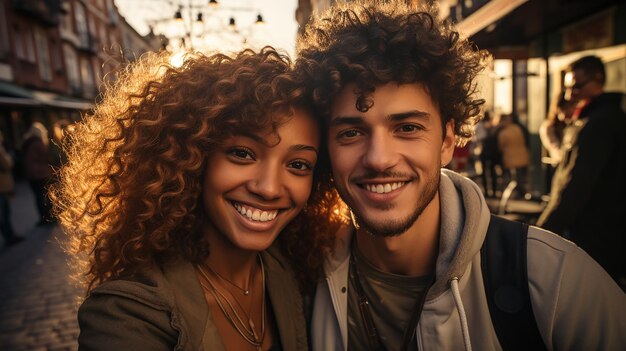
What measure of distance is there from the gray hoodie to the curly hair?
1.83ft

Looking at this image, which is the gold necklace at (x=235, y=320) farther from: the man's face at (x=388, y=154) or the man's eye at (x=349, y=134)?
the man's eye at (x=349, y=134)

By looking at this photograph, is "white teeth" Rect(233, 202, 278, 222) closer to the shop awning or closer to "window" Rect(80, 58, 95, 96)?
the shop awning

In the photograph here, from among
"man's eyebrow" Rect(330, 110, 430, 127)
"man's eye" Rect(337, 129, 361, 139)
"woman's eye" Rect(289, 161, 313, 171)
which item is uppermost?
"man's eyebrow" Rect(330, 110, 430, 127)

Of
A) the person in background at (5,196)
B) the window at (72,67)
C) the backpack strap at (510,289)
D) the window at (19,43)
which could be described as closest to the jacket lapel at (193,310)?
the backpack strap at (510,289)

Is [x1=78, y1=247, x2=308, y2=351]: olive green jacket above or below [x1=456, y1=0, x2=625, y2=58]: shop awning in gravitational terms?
below

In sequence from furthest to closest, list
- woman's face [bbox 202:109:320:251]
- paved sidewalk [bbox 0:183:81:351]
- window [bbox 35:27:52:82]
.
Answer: window [bbox 35:27:52:82] < paved sidewalk [bbox 0:183:81:351] < woman's face [bbox 202:109:320:251]

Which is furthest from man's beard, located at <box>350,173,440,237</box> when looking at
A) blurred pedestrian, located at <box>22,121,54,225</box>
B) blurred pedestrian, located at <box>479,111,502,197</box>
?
blurred pedestrian, located at <box>22,121,54,225</box>

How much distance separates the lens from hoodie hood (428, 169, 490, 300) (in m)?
1.86

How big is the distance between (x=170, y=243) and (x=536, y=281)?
5.17 feet

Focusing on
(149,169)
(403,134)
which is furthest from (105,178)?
(403,134)

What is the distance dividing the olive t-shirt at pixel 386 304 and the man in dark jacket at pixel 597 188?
6.06 feet

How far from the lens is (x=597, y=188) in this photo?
3.29 m

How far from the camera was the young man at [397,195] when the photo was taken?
1.87 m

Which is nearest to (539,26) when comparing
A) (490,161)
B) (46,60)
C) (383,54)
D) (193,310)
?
(490,161)
